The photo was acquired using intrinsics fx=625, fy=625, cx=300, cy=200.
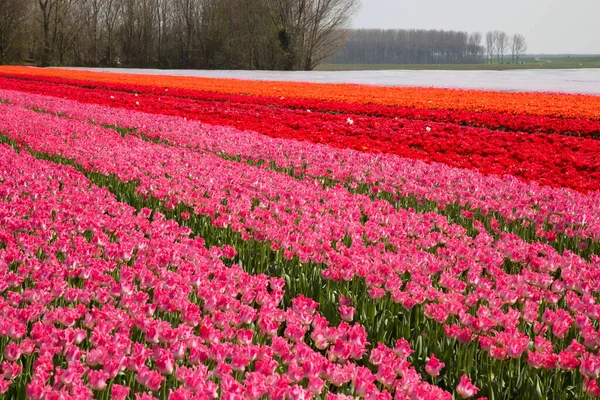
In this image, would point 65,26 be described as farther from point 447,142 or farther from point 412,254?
point 412,254

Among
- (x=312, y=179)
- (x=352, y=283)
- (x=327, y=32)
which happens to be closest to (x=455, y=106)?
(x=312, y=179)

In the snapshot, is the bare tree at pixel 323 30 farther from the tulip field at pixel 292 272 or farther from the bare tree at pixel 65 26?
the tulip field at pixel 292 272

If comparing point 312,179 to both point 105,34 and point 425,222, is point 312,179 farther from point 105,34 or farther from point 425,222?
point 105,34

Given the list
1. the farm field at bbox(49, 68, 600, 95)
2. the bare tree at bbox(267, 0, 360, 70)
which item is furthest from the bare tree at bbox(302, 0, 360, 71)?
the farm field at bbox(49, 68, 600, 95)

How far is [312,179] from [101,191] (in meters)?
2.48

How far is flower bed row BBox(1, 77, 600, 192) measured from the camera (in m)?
8.32

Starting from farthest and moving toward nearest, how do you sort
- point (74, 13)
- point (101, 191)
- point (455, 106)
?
point (74, 13) < point (455, 106) < point (101, 191)

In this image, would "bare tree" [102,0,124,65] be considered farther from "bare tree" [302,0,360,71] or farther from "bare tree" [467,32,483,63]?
"bare tree" [467,32,483,63]

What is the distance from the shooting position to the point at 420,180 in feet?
23.5

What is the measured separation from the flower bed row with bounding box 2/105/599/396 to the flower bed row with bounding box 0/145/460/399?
1.63 feet

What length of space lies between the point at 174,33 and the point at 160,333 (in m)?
69.1

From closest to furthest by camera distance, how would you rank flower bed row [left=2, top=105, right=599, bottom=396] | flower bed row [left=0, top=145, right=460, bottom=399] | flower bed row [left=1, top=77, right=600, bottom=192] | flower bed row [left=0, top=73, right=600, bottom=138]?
flower bed row [left=0, top=145, right=460, bottom=399] → flower bed row [left=2, top=105, right=599, bottom=396] → flower bed row [left=1, top=77, right=600, bottom=192] → flower bed row [left=0, top=73, right=600, bottom=138]

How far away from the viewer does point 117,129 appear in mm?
11250

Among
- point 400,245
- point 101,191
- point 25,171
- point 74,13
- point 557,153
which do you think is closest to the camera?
point 400,245
